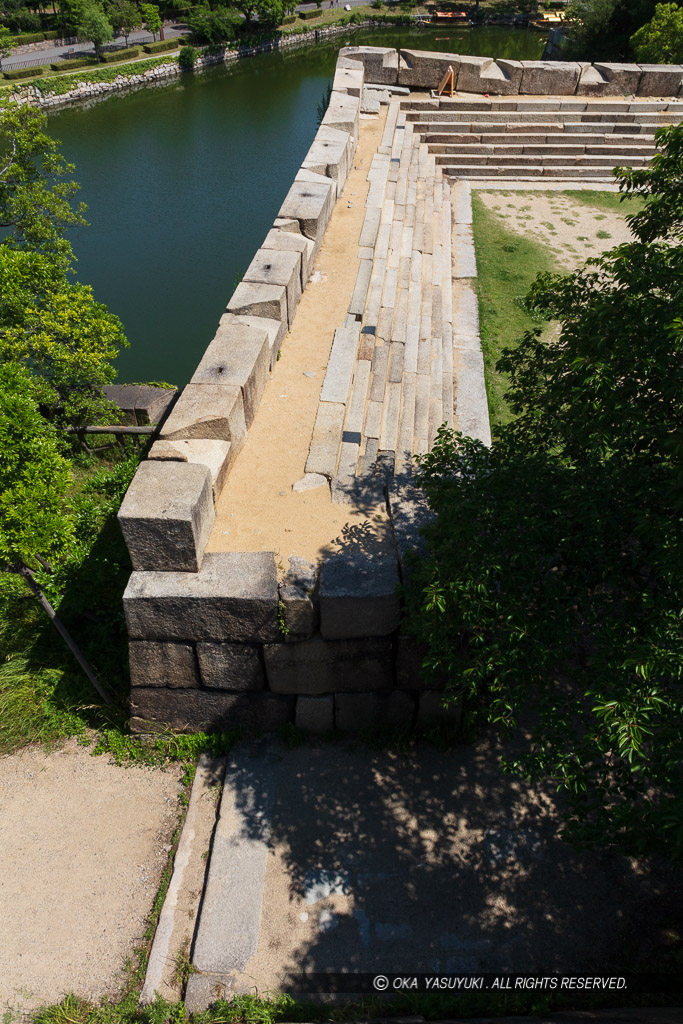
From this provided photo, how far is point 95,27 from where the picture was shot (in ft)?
97.8

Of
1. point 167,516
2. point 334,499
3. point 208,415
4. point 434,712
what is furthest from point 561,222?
point 167,516

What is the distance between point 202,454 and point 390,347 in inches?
130

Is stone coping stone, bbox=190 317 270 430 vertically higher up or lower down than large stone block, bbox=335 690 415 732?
higher up

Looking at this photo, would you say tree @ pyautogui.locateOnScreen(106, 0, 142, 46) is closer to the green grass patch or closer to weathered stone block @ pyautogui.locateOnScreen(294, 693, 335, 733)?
the green grass patch

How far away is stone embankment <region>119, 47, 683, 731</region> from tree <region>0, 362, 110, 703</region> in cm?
47

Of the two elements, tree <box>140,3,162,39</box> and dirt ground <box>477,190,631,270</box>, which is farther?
tree <box>140,3,162,39</box>

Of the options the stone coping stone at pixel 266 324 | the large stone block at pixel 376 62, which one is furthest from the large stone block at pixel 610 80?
the stone coping stone at pixel 266 324

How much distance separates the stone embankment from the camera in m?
4.41

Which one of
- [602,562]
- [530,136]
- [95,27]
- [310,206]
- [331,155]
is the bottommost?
[602,562]

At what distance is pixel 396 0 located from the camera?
4125 cm

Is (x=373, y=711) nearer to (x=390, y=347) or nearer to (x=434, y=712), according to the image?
(x=434, y=712)

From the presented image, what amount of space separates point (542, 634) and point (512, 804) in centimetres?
217

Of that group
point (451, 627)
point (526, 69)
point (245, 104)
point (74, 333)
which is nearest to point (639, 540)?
point (451, 627)

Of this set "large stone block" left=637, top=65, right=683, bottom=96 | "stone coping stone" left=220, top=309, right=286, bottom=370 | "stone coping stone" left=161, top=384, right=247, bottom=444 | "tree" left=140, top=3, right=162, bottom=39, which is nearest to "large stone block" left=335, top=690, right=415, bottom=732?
"stone coping stone" left=161, top=384, right=247, bottom=444
